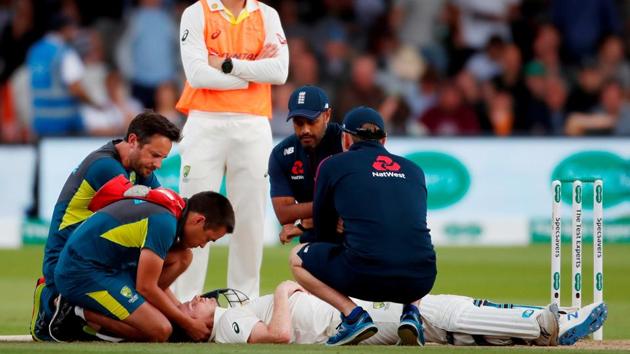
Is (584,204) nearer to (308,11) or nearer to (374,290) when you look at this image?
(308,11)

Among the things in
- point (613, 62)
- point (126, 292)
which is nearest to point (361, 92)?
point (613, 62)

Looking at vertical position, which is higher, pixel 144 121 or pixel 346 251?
pixel 144 121

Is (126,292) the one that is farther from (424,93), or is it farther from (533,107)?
(424,93)

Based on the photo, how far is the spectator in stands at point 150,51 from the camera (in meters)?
18.0

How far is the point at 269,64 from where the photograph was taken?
9.68 meters

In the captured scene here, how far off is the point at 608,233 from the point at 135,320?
898cm

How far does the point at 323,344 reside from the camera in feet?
26.4

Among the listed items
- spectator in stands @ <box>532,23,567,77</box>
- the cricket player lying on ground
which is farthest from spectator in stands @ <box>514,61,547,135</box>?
the cricket player lying on ground

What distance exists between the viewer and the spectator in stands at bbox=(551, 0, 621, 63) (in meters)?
18.8

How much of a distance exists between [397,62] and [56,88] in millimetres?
4504

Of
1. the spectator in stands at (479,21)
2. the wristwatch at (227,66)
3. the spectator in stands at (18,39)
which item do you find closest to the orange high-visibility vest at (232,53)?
the wristwatch at (227,66)

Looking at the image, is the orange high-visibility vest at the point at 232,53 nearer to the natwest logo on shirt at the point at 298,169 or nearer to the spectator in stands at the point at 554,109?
the natwest logo on shirt at the point at 298,169

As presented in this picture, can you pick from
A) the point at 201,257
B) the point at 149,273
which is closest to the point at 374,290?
the point at 149,273

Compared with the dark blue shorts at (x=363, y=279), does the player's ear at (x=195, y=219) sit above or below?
above
